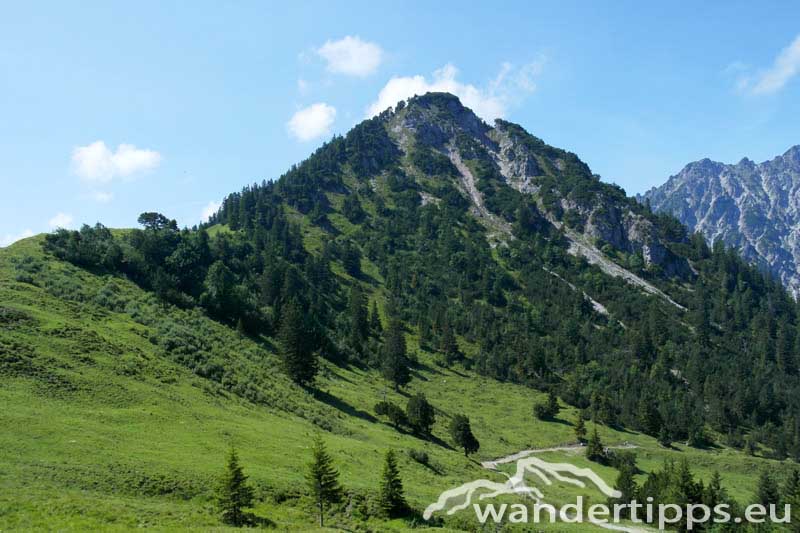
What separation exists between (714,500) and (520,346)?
9509 cm

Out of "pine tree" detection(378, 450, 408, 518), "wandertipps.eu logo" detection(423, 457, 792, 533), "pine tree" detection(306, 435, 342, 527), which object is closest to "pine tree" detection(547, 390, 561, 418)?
"wandertipps.eu logo" detection(423, 457, 792, 533)

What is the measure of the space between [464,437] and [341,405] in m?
20.5

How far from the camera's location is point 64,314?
63.7m

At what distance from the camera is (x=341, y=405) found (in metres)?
79.2

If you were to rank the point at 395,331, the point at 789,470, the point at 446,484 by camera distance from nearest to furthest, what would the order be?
the point at 446,484, the point at 789,470, the point at 395,331

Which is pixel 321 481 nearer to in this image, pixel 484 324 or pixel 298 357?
pixel 298 357

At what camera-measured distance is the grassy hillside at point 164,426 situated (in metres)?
33.0

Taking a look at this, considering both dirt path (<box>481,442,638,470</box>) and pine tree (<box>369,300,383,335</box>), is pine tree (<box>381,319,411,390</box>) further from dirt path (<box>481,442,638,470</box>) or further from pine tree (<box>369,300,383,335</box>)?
pine tree (<box>369,300,383,335</box>)

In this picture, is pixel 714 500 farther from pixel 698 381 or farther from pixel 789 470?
pixel 698 381

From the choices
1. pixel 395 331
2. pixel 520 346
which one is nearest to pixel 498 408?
pixel 395 331

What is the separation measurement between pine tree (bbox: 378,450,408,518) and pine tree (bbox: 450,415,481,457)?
1433 inches

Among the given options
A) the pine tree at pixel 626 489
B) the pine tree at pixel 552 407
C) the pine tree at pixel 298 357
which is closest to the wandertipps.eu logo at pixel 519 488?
the pine tree at pixel 626 489

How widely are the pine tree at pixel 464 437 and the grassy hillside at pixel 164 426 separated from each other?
11.9ft

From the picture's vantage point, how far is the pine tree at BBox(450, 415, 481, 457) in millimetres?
74244
